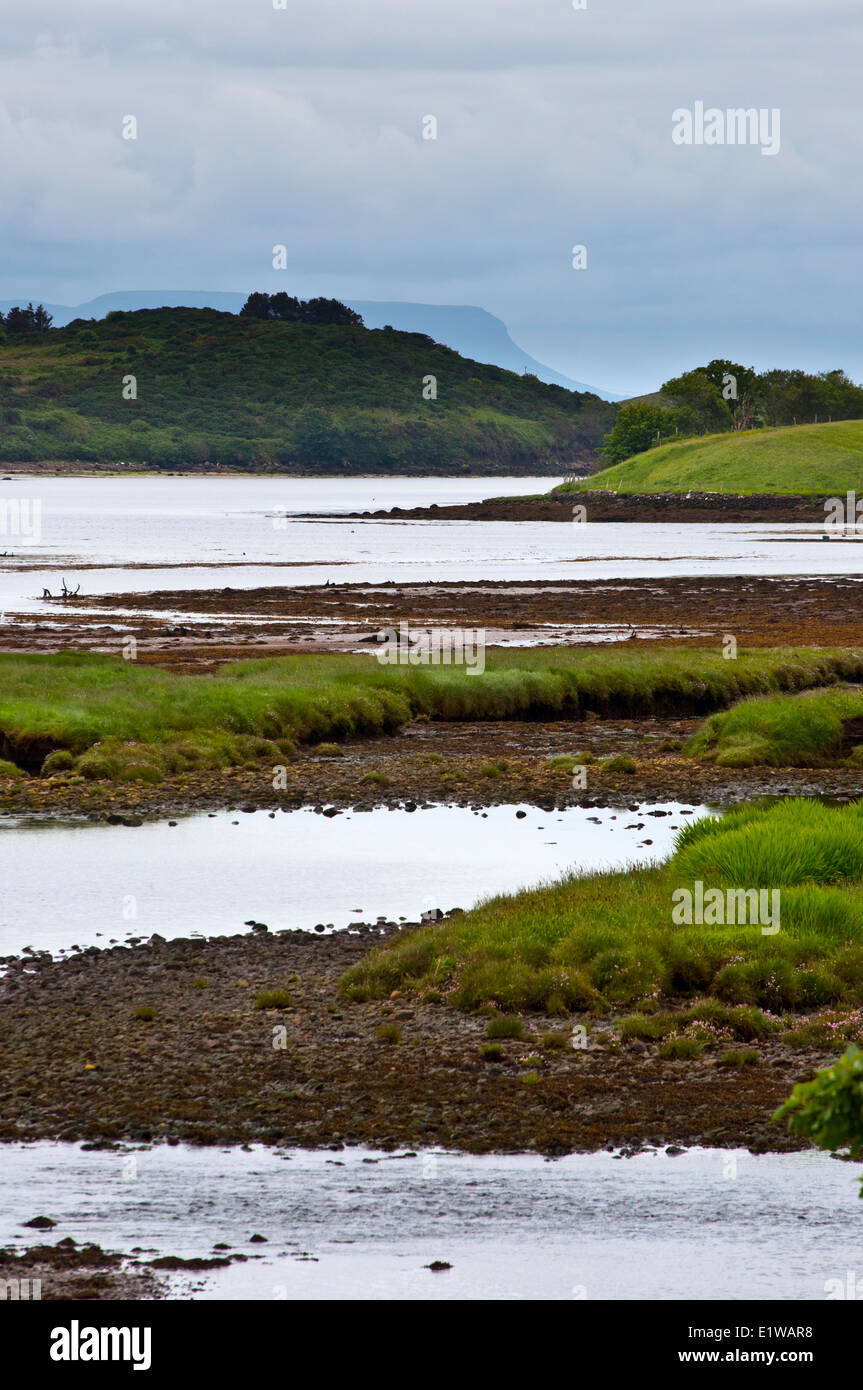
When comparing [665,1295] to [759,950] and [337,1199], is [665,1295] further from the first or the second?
[759,950]

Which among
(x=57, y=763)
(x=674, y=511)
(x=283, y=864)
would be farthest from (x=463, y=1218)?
(x=674, y=511)

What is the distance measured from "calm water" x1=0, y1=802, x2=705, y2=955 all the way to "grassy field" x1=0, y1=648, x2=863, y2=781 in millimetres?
5693

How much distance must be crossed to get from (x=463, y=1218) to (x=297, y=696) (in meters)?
30.0

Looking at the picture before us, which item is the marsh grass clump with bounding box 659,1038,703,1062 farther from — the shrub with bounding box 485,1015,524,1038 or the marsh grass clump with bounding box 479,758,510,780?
the marsh grass clump with bounding box 479,758,510,780

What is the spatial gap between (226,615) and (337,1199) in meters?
57.5

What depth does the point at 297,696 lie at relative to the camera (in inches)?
1724

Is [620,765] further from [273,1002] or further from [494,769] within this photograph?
[273,1002]

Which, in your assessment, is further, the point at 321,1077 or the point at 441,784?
the point at 441,784

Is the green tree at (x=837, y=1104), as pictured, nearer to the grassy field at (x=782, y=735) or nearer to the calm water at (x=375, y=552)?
the grassy field at (x=782, y=735)

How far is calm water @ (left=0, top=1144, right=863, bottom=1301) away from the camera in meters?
13.3

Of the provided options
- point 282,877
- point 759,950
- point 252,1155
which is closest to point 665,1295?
point 252,1155

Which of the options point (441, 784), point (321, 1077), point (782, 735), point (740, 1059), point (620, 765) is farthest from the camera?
point (782, 735)

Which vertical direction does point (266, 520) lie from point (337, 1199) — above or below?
above

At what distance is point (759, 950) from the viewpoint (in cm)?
2084
